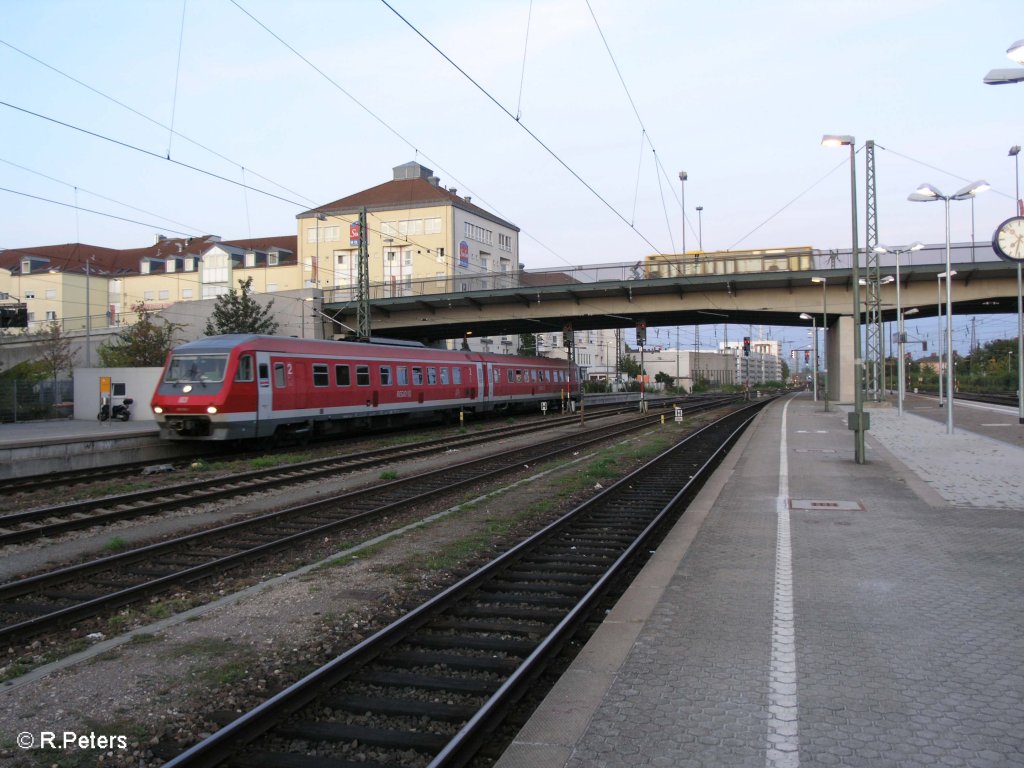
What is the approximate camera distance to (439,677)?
16.8 feet

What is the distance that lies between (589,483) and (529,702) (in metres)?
9.96

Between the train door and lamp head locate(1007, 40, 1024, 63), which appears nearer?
lamp head locate(1007, 40, 1024, 63)

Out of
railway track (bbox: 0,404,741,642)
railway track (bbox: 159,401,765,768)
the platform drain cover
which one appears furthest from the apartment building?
railway track (bbox: 159,401,765,768)

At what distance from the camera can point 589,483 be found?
1469 cm

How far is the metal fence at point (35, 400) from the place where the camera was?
3006 cm

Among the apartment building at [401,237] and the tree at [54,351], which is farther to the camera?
the apartment building at [401,237]

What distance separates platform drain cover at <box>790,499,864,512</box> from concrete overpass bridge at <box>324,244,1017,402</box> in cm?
2749

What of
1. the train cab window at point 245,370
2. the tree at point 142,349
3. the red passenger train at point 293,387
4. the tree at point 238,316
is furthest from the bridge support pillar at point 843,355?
the tree at point 142,349

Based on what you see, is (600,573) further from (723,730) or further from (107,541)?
(107,541)

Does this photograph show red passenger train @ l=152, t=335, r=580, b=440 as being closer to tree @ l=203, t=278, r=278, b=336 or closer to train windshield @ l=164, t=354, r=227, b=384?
train windshield @ l=164, t=354, r=227, b=384

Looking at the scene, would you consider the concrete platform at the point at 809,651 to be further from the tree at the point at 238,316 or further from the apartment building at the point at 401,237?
the apartment building at the point at 401,237

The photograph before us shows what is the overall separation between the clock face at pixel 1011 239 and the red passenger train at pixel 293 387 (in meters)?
16.8

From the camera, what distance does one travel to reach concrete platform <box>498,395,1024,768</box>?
3965 mm

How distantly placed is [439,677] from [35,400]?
108 feet
